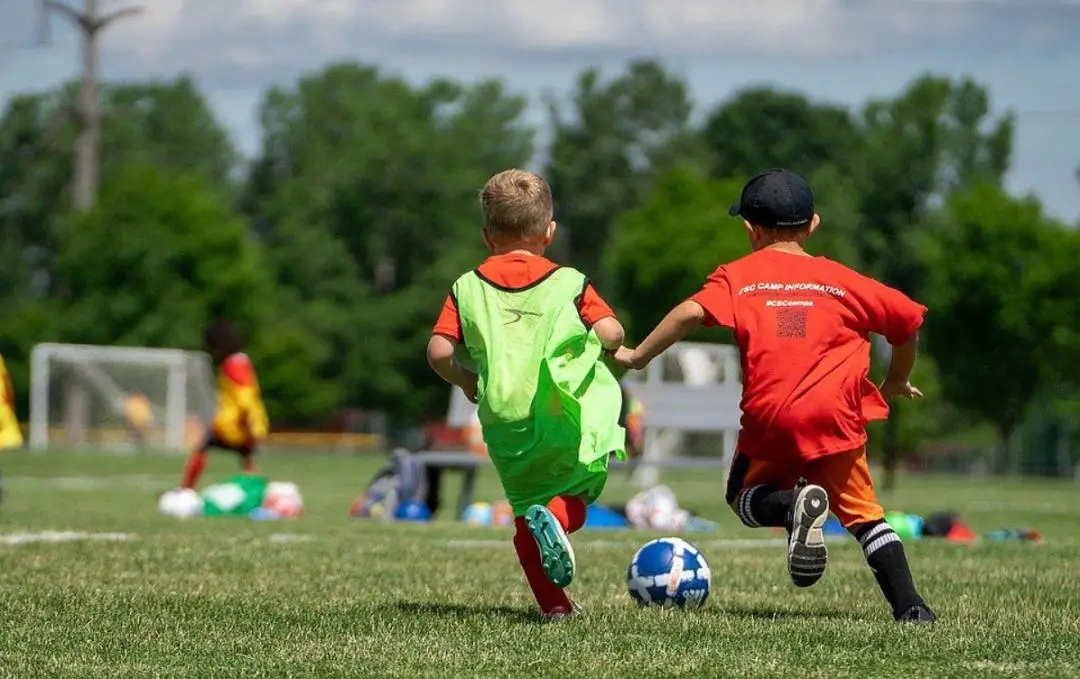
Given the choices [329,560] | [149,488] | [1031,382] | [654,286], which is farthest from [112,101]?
[329,560]

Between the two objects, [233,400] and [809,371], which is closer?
[809,371]

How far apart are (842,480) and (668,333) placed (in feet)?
3.11

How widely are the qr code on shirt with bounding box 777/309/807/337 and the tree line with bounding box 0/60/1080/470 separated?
50.8 m

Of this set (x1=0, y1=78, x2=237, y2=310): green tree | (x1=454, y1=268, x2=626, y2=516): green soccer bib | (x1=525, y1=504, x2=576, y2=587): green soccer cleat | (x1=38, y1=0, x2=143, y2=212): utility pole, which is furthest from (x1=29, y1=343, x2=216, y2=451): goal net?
(x1=525, y1=504, x2=576, y2=587): green soccer cleat

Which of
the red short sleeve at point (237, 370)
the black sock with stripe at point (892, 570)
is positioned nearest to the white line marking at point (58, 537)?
the black sock with stripe at point (892, 570)

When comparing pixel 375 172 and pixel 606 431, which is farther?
pixel 375 172

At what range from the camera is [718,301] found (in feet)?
22.7

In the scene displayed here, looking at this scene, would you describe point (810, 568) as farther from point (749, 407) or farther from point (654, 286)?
point (654, 286)

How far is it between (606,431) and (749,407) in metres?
0.59

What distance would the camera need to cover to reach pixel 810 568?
6.56m

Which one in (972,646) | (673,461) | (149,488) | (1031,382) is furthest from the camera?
(1031,382)

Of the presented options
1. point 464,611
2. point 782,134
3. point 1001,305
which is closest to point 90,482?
point 464,611

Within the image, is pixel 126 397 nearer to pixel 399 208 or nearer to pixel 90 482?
pixel 90 482

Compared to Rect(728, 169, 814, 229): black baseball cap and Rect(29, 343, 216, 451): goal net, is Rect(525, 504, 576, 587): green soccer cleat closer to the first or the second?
Rect(728, 169, 814, 229): black baseball cap
